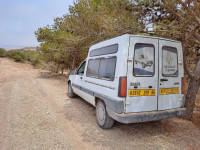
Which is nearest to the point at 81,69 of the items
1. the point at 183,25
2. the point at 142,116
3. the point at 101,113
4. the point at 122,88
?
the point at 101,113

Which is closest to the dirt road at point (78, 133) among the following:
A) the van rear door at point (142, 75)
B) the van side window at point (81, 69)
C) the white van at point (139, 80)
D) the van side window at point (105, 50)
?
the white van at point (139, 80)

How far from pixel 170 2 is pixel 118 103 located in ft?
12.4

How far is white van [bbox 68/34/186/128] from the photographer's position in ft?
9.80

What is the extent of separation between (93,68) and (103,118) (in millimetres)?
1546

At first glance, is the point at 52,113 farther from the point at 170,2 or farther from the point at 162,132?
A: the point at 170,2

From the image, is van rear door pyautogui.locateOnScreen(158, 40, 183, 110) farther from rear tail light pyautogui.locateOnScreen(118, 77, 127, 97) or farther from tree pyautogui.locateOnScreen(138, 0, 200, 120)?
tree pyautogui.locateOnScreen(138, 0, 200, 120)

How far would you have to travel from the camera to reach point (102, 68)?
3828 millimetres

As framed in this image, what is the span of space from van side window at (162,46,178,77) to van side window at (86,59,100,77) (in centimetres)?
178

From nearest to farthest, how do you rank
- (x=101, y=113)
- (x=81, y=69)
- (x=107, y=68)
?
(x=107, y=68) < (x=101, y=113) < (x=81, y=69)

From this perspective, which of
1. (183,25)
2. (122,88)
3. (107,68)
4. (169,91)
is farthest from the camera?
(183,25)

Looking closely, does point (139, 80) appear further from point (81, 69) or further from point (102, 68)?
point (81, 69)

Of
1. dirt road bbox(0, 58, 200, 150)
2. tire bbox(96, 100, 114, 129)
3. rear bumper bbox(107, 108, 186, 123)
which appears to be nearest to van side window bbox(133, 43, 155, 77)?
rear bumper bbox(107, 108, 186, 123)

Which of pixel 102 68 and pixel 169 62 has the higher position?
pixel 169 62

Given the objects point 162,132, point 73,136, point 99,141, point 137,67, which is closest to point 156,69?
point 137,67
